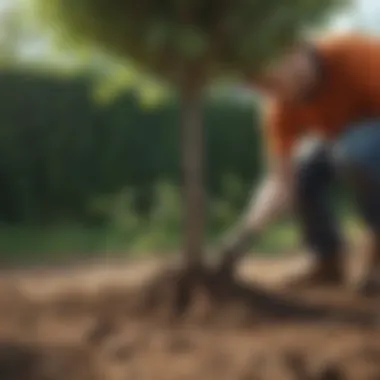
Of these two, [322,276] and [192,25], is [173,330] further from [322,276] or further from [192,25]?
[192,25]

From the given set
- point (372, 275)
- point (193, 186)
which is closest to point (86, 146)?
point (193, 186)

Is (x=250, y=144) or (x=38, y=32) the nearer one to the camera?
(x=38, y=32)

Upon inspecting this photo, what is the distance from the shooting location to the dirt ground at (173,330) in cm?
170

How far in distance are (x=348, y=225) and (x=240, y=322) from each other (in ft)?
0.98

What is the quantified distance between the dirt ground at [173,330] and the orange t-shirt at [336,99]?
254 mm

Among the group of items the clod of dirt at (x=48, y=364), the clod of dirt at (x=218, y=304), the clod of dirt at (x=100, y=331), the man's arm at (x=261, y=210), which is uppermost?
the man's arm at (x=261, y=210)

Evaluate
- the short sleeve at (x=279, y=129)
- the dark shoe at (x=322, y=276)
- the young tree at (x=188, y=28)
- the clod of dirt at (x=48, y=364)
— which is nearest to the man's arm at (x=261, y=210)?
the short sleeve at (x=279, y=129)

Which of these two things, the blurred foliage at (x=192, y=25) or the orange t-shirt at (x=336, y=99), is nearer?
the blurred foliage at (x=192, y=25)

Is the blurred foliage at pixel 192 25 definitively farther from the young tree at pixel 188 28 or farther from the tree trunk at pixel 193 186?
the tree trunk at pixel 193 186

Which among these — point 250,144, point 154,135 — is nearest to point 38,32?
point 154,135

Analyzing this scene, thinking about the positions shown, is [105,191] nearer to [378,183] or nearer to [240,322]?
[240,322]

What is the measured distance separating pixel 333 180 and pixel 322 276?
0.62ft

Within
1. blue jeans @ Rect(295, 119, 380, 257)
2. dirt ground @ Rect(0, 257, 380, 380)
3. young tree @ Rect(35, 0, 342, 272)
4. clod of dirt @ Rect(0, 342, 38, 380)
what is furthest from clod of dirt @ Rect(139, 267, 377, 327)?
young tree @ Rect(35, 0, 342, 272)

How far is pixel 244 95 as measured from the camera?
192 centimetres
